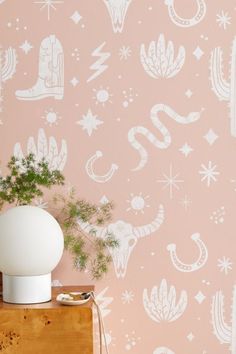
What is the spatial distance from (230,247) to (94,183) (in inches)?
17.5

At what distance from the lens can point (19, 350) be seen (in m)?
1.59

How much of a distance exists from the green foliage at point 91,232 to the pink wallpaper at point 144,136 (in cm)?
3

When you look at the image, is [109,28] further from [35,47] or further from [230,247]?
[230,247]

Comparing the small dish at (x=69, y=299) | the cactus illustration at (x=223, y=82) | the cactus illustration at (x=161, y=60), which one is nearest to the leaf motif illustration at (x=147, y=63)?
the cactus illustration at (x=161, y=60)

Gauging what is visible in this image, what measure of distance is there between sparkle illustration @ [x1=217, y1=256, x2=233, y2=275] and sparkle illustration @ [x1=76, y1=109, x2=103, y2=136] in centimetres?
54

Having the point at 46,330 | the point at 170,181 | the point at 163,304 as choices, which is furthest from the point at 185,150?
the point at 46,330

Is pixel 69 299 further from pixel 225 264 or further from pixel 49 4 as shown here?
pixel 49 4

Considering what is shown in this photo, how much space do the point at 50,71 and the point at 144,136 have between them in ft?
1.12

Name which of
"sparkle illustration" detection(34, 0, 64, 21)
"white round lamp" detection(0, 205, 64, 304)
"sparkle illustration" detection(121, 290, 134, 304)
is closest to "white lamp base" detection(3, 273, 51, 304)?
"white round lamp" detection(0, 205, 64, 304)

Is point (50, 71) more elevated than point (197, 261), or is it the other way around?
point (50, 71)

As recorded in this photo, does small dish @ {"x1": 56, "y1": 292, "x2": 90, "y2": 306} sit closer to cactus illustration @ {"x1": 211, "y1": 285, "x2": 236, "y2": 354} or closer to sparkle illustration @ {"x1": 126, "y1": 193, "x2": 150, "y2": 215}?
sparkle illustration @ {"x1": 126, "y1": 193, "x2": 150, "y2": 215}

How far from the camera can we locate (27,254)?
162cm

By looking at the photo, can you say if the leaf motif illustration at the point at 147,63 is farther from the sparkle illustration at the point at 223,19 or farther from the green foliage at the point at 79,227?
the green foliage at the point at 79,227

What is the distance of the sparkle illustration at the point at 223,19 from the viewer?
1.96 metres
